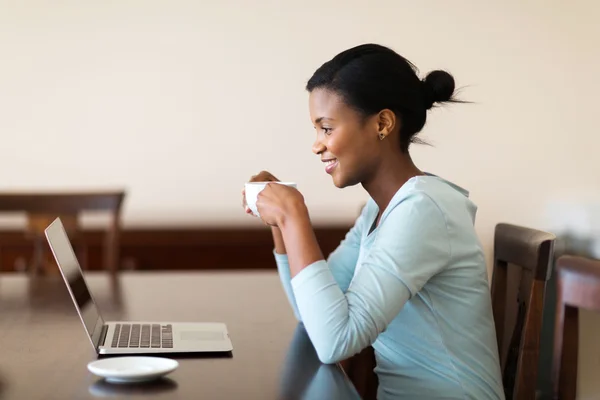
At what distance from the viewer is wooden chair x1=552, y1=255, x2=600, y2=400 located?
3.86 ft

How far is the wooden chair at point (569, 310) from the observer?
118 cm

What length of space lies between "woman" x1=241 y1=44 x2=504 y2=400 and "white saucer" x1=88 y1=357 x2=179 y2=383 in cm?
25

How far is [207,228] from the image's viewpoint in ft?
10.7

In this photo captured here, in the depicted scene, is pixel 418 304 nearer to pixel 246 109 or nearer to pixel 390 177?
pixel 390 177

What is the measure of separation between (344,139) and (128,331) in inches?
19.2

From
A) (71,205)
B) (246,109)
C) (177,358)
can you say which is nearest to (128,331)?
(177,358)

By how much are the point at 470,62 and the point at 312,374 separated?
2567mm

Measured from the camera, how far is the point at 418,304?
138 centimetres

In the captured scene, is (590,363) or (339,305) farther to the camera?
(590,363)

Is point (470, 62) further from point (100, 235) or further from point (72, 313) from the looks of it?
point (72, 313)

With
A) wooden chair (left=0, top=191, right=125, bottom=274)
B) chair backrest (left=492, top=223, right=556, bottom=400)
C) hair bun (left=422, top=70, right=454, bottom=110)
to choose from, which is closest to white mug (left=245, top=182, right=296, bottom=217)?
hair bun (left=422, top=70, right=454, bottom=110)

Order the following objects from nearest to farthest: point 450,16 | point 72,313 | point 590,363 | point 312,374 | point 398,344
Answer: point 312,374 < point 398,344 < point 72,313 < point 590,363 < point 450,16

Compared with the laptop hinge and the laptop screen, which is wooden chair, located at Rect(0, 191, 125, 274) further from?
the laptop hinge

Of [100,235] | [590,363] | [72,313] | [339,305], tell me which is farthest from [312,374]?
[100,235]
